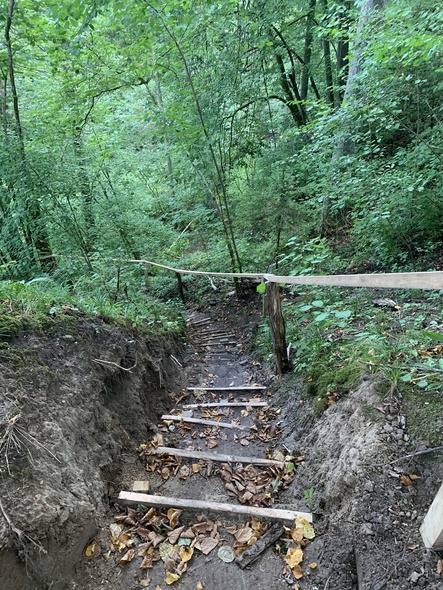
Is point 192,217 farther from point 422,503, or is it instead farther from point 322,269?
point 422,503

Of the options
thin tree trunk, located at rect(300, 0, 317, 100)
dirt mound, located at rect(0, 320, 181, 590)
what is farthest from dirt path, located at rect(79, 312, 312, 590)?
thin tree trunk, located at rect(300, 0, 317, 100)

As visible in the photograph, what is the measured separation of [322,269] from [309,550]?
4.82m

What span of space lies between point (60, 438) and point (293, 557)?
173cm

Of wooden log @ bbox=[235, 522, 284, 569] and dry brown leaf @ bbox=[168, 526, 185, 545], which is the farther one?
dry brown leaf @ bbox=[168, 526, 185, 545]

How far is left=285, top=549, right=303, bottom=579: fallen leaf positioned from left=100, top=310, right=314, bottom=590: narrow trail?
4 cm

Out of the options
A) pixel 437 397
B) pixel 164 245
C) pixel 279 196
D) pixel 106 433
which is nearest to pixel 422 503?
pixel 437 397

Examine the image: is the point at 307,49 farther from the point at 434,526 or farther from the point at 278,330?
the point at 434,526

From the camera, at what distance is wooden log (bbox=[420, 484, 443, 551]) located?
59.2 inches

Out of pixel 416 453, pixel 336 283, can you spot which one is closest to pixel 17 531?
pixel 416 453

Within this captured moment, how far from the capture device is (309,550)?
86.2 inches

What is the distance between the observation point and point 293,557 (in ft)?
7.08

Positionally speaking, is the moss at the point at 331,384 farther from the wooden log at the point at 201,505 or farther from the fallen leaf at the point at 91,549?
the fallen leaf at the point at 91,549

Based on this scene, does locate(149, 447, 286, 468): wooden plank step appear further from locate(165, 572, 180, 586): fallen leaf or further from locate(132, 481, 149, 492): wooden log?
locate(165, 572, 180, 586): fallen leaf

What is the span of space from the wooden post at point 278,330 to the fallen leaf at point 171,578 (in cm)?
274
